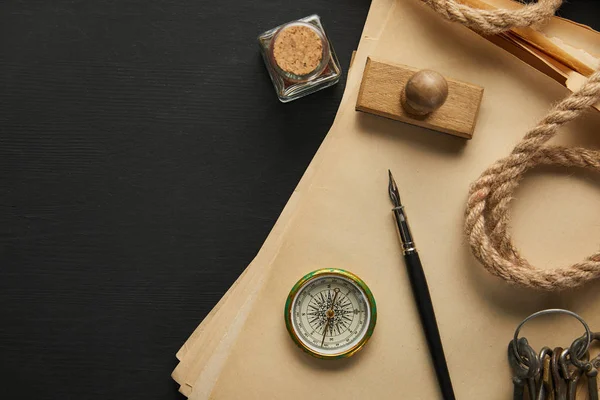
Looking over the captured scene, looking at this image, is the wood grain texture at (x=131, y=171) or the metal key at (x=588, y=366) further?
the wood grain texture at (x=131, y=171)

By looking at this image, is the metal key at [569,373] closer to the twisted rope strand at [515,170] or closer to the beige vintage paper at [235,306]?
the twisted rope strand at [515,170]

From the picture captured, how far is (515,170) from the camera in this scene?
3.01 ft

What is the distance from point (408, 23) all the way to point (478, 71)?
136mm

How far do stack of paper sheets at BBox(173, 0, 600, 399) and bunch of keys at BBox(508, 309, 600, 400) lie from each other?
0.16 feet

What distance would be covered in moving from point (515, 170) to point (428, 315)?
263mm

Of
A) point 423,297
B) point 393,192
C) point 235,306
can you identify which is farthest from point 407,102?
point 235,306

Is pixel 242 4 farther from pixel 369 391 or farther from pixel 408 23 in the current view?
pixel 369 391

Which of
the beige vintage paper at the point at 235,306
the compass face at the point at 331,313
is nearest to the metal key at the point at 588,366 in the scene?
the compass face at the point at 331,313

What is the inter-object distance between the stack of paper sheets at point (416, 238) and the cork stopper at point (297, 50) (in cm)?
8

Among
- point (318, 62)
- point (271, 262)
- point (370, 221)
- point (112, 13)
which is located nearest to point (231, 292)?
point (271, 262)

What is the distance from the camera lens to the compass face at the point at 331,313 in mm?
979

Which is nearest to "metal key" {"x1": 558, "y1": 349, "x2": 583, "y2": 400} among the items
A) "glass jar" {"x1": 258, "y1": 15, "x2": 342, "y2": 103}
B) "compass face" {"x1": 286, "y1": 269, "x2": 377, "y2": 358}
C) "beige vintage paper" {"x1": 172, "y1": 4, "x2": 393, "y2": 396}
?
"compass face" {"x1": 286, "y1": 269, "x2": 377, "y2": 358}

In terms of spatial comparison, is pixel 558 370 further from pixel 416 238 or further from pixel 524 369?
pixel 416 238

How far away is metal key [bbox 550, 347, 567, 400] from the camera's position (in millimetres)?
909
